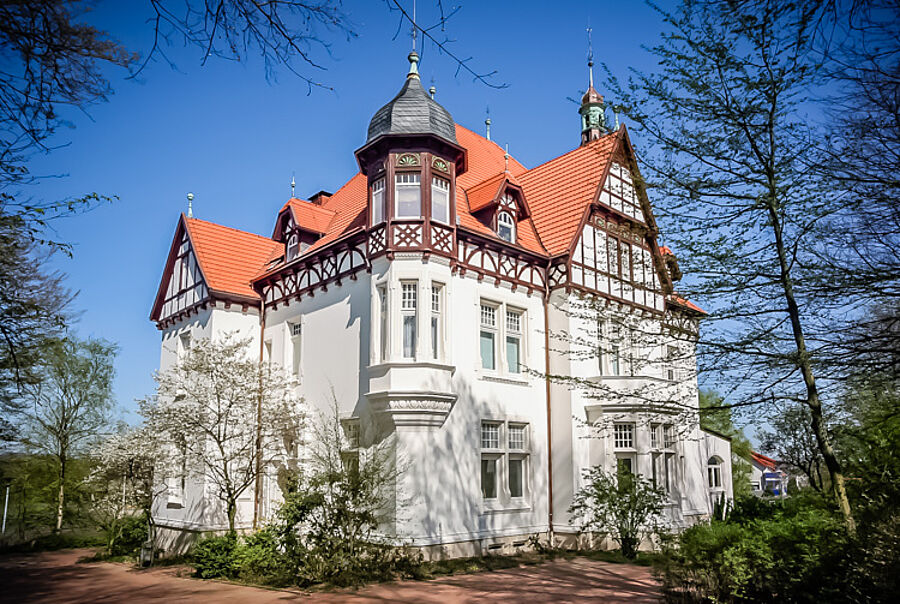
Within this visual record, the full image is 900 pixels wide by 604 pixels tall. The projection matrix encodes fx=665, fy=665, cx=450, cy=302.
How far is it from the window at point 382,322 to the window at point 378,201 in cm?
177

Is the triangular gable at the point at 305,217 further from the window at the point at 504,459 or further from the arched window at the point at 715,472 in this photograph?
the arched window at the point at 715,472

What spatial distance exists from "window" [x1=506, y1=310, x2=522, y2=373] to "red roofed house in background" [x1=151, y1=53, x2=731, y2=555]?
0.16 feet

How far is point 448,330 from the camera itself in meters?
15.5

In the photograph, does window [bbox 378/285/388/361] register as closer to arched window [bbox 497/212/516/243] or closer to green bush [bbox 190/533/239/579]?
arched window [bbox 497/212/516/243]

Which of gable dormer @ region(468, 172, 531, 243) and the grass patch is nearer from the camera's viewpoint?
gable dormer @ region(468, 172, 531, 243)

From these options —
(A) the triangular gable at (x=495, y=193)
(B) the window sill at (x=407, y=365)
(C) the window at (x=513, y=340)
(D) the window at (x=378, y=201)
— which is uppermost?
(A) the triangular gable at (x=495, y=193)

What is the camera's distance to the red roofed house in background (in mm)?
14992

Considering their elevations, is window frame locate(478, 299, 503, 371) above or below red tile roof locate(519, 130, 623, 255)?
below

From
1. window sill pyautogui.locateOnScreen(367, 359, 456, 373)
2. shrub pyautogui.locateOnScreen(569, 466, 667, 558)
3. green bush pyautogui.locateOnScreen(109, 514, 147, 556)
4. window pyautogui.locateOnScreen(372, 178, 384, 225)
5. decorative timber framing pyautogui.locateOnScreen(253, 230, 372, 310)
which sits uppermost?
window pyautogui.locateOnScreen(372, 178, 384, 225)

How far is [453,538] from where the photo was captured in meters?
14.8

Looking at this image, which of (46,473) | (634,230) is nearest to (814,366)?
(634,230)

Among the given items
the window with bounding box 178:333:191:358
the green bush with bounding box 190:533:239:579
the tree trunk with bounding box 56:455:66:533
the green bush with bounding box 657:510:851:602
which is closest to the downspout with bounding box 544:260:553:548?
the green bush with bounding box 190:533:239:579

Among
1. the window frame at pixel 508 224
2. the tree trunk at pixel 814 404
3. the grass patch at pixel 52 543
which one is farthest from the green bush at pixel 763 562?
the grass patch at pixel 52 543

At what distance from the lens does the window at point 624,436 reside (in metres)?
17.8
